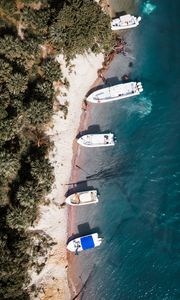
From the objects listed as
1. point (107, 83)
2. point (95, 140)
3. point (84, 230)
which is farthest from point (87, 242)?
point (107, 83)

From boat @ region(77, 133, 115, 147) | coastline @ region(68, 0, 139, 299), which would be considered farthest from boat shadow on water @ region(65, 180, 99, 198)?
boat @ region(77, 133, 115, 147)

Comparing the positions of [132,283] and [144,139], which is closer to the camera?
[132,283]

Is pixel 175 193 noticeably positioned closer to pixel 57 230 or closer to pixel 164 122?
pixel 164 122

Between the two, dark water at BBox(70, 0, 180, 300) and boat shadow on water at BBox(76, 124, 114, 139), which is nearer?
dark water at BBox(70, 0, 180, 300)

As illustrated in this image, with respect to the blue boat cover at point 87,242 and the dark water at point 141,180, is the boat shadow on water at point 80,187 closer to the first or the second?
the dark water at point 141,180

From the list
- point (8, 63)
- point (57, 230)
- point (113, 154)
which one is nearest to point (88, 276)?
point (57, 230)

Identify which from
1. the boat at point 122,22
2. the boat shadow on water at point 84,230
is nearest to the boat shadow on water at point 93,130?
the boat shadow on water at point 84,230

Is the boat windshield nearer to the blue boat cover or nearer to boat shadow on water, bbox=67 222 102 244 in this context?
boat shadow on water, bbox=67 222 102 244
